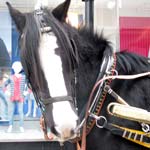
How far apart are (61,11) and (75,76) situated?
44cm

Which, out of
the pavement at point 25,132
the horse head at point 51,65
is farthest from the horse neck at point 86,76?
the pavement at point 25,132

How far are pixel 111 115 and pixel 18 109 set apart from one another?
434cm

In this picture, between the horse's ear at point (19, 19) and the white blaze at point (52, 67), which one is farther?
the horse's ear at point (19, 19)

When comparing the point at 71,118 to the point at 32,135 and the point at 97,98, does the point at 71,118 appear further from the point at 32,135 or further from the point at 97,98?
the point at 32,135

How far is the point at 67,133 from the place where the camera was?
232 centimetres

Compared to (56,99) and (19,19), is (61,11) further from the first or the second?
(56,99)

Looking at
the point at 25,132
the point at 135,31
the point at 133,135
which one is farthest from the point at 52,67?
the point at 135,31

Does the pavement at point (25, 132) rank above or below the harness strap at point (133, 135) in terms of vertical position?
below

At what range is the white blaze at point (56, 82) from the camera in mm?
2305

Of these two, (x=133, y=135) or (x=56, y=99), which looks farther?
(x=133, y=135)

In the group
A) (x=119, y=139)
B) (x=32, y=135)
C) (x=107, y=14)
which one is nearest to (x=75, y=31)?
(x=119, y=139)

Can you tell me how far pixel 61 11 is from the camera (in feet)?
8.71

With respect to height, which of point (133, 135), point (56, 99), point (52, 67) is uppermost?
point (52, 67)

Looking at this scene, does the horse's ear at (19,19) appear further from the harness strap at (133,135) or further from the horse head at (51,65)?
the harness strap at (133,135)
